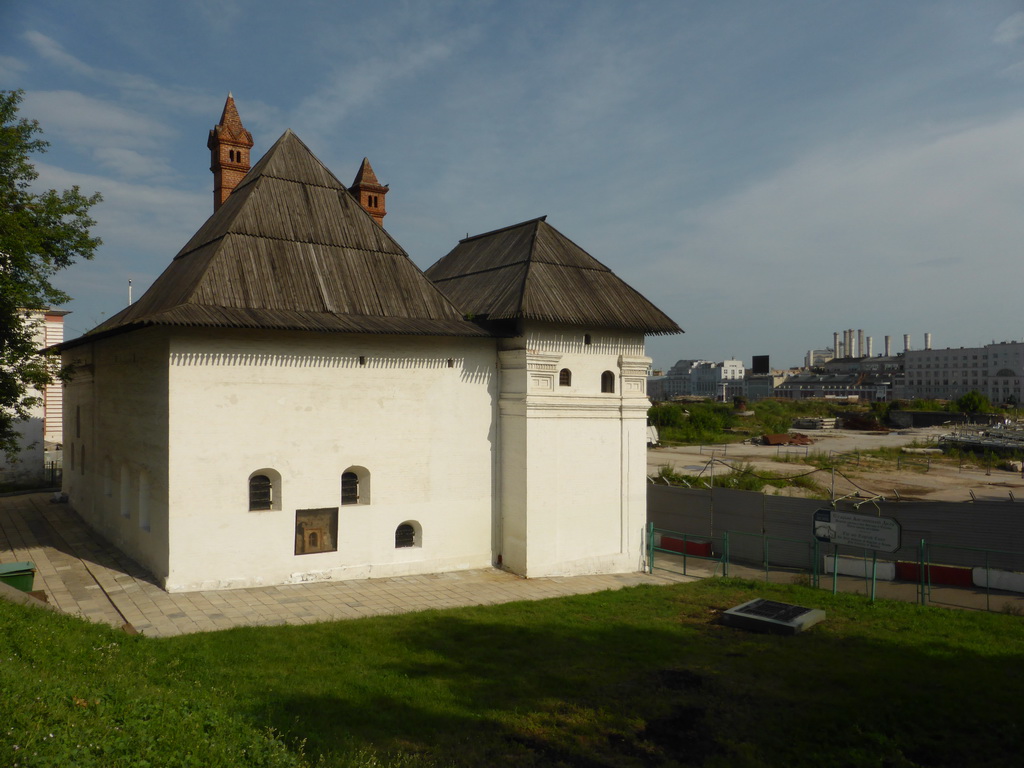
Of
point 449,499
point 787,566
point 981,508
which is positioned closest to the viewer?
point 981,508

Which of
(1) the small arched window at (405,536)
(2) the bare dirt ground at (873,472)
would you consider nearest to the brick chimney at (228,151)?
(1) the small arched window at (405,536)

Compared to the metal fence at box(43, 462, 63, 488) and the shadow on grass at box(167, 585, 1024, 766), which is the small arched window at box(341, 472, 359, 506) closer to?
the shadow on grass at box(167, 585, 1024, 766)

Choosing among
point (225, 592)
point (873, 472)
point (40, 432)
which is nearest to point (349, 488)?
point (225, 592)

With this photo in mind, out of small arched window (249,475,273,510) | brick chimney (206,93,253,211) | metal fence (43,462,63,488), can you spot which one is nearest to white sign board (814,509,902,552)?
small arched window (249,475,273,510)

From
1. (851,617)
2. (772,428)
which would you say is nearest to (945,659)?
(851,617)

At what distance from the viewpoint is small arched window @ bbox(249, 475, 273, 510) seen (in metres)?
16.3

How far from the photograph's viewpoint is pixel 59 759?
5824 mm

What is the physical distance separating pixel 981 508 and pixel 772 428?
65344mm

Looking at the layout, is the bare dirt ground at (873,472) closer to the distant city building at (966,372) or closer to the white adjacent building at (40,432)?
the white adjacent building at (40,432)

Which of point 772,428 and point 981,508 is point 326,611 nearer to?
point 981,508

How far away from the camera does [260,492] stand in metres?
16.4

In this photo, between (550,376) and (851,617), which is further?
(550,376)

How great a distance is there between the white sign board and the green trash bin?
16.5 metres

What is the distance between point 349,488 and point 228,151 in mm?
12338
